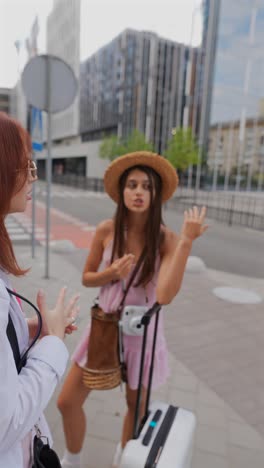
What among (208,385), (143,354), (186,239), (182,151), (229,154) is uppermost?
(229,154)

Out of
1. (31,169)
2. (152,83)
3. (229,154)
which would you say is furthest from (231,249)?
(152,83)

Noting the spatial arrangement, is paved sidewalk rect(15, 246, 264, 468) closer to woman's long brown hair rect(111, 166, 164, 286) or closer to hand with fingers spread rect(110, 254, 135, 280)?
hand with fingers spread rect(110, 254, 135, 280)

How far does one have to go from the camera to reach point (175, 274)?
180 centimetres

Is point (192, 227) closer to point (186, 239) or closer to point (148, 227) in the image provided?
point (186, 239)

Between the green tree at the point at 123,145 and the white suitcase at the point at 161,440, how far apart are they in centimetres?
3343

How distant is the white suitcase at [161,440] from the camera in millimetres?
1458

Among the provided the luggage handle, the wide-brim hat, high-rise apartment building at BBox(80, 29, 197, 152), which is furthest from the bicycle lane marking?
high-rise apartment building at BBox(80, 29, 197, 152)

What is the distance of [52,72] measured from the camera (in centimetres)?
497

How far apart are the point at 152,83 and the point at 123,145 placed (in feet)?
26.9

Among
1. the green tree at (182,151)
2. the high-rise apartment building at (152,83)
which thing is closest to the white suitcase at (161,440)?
the green tree at (182,151)

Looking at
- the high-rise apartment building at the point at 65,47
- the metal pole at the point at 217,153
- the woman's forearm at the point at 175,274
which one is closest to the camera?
the woman's forearm at the point at 175,274

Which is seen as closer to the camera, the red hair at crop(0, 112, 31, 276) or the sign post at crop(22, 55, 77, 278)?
the red hair at crop(0, 112, 31, 276)

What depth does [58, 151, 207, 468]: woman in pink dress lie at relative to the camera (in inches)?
77.9

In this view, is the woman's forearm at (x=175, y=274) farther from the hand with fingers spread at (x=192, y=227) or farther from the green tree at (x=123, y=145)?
the green tree at (x=123, y=145)
